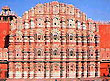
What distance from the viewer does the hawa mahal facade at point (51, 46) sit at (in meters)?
39.4

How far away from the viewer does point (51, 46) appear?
3972 cm

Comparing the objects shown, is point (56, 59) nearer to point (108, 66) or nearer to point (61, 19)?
point (61, 19)

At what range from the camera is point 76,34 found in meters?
40.5

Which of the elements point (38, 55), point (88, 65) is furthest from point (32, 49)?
point (88, 65)

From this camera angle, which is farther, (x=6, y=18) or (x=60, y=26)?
(x=6, y=18)

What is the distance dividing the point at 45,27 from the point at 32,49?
548 centimetres

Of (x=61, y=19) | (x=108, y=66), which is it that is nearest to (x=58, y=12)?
(x=61, y=19)

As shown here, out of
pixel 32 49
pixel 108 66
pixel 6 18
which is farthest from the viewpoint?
pixel 6 18

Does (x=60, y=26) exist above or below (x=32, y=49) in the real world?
above

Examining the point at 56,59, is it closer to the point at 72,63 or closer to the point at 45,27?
Answer: the point at 72,63

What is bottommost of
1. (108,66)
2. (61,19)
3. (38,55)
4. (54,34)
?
(108,66)

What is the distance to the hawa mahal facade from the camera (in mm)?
39375

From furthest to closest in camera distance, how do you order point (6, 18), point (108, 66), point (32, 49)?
point (6, 18) < point (108, 66) < point (32, 49)

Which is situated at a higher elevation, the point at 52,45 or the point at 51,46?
the point at 52,45
